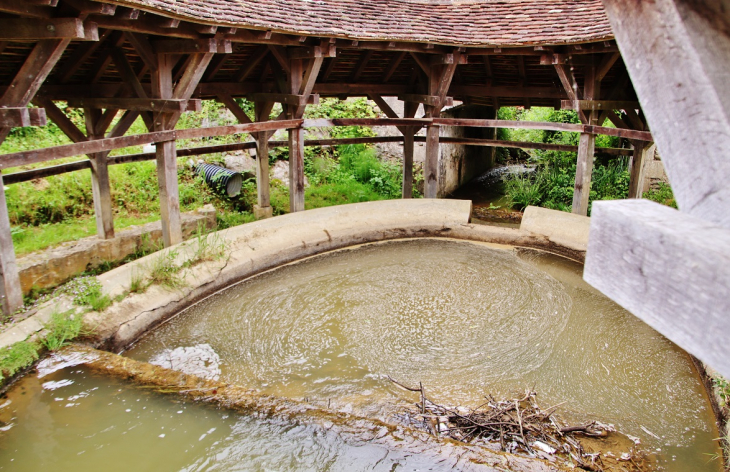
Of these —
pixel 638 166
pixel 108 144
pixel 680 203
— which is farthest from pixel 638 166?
pixel 680 203

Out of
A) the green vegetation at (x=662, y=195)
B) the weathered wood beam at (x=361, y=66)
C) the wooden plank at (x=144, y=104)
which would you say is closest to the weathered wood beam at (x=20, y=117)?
the wooden plank at (x=144, y=104)

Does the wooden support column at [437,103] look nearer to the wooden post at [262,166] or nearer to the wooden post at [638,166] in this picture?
the wooden post at [262,166]

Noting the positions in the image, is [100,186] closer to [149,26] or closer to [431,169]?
[149,26]

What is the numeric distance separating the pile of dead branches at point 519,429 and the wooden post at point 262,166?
18.6ft

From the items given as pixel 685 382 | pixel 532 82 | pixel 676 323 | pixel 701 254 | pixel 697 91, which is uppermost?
pixel 532 82

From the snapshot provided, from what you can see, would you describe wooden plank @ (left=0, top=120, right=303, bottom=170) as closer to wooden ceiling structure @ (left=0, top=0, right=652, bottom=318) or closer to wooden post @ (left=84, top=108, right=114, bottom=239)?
wooden ceiling structure @ (left=0, top=0, right=652, bottom=318)

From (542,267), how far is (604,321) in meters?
1.59

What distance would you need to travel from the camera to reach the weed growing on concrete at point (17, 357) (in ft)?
13.9

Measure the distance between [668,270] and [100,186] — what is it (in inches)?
287

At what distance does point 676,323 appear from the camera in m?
1.04

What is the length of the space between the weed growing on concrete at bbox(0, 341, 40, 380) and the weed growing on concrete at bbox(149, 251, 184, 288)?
139 cm

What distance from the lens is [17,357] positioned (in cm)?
433

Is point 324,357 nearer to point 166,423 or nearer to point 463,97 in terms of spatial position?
point 166,423

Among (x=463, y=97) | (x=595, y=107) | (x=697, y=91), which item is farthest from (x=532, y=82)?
(x=697, y=91)
